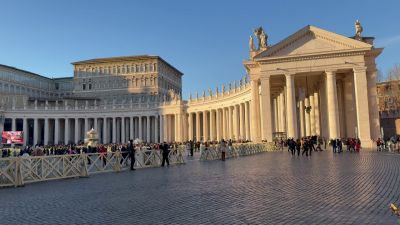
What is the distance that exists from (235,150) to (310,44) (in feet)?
64.1

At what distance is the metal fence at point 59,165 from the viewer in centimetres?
1569

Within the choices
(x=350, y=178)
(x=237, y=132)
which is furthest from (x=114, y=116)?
(x=350, y=178)

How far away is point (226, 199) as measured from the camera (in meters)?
10.1

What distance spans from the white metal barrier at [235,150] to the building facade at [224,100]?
416cm

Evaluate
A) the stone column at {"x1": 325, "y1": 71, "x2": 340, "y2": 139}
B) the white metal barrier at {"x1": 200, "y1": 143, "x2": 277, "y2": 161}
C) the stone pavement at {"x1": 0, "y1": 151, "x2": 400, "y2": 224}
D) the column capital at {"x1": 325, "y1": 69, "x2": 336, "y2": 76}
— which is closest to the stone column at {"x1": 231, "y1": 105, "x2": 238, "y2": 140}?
the column capital at {"x1": 325, "y1": 69, "x2": 336, "y2": 76}

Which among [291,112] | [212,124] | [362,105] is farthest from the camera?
[212,124]

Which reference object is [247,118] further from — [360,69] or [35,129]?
[35,129]

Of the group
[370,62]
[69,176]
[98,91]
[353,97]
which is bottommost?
[69,176]

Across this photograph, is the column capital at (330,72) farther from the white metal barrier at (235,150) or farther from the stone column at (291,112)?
the white metal barrier at (235,150)

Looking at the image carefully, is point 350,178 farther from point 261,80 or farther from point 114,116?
point 114,116

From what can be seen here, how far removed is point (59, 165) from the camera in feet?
59.9

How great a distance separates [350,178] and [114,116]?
268 feet

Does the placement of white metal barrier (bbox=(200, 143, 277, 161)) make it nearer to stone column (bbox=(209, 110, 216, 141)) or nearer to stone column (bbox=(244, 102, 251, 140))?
stone column (bbox=(244, 102, 251, 140))

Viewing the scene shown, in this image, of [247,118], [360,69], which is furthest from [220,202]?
[247,118]
